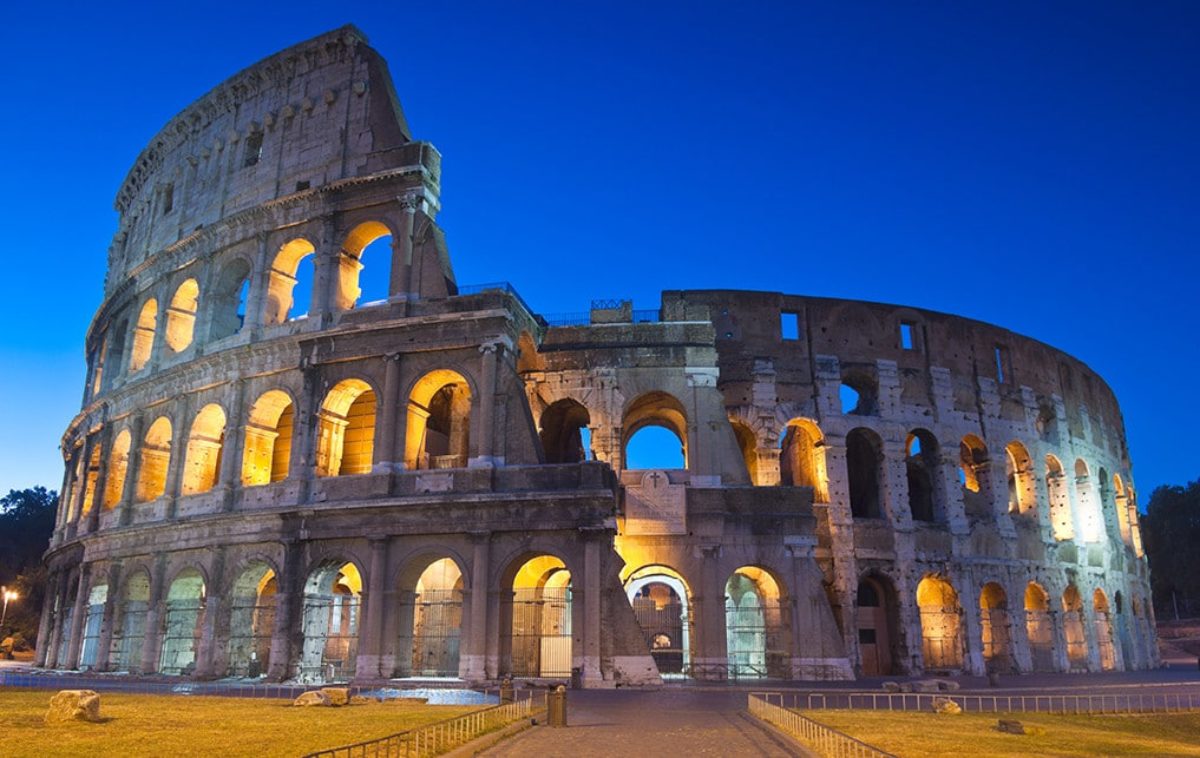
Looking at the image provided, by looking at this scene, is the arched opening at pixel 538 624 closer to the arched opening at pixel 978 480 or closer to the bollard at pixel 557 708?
the bollard at pixel 557 708

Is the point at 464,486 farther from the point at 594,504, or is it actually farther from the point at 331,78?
the point at 331,78

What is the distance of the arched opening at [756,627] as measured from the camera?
74.6 ft

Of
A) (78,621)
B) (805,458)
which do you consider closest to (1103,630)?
(805,458)

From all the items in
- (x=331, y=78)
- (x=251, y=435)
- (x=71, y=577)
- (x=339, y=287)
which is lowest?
(x=71, y=577)

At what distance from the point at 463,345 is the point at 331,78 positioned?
9957mm

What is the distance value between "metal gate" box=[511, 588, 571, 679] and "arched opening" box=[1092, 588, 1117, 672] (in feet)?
62.3

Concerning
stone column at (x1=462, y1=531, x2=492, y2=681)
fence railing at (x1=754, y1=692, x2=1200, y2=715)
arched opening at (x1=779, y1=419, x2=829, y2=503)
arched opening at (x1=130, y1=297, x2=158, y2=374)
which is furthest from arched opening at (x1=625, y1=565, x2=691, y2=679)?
arched opening at (x1=130, y1=297, x2=158, y2=374)

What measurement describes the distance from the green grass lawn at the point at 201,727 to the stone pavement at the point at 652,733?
1.75 m

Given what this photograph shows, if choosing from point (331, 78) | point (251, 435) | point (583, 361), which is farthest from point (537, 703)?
point (331, 78)

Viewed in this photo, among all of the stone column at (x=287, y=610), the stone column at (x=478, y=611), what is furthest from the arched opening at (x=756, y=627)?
the stone column at (x=287, y=610)

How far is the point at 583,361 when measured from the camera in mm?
23906

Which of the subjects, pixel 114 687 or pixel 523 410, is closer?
pixel 114 687

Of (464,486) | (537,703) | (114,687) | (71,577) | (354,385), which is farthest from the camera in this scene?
(71,577)

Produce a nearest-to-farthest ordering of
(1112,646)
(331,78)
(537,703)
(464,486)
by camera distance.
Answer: (537,703), (464,486), (331,78), (1112,646)
